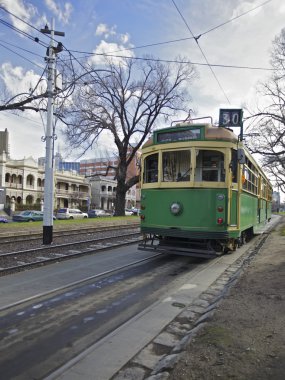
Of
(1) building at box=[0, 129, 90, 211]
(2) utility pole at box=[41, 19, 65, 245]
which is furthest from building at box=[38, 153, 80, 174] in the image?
(2) utility pole at box=[41, 19, 65, 245]

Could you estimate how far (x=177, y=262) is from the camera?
1103 centimetres

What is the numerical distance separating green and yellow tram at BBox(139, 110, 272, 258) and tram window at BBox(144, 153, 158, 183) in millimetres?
29

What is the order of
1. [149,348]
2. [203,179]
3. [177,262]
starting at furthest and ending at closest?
[177,262] < [203,179] < [149,348]

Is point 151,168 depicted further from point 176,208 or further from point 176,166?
point 176,208

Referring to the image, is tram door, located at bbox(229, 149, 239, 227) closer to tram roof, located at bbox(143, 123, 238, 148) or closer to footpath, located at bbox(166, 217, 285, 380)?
tram roof, located at bbox(143, 123, 238, 148)

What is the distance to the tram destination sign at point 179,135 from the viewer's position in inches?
407

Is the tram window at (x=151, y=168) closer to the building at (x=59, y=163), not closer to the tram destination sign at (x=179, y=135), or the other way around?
the tram destination sign at (x=179, y=135)

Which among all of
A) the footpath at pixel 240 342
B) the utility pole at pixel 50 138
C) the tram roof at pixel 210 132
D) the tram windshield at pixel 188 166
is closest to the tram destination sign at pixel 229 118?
the tram roof at pixel 210 132

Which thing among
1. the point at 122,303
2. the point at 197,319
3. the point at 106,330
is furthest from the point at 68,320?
the point at 197,319

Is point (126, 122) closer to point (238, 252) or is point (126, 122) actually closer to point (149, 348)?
point (238, 252)

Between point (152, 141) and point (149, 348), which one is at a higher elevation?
point (152, 141)

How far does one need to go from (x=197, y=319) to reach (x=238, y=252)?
781 centimetres

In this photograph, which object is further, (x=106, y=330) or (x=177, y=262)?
(x=177, y=262)

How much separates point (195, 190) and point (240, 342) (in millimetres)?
5970
